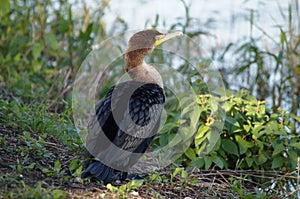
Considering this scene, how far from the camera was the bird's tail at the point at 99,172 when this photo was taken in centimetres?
461

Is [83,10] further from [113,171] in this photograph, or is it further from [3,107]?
[113,171]

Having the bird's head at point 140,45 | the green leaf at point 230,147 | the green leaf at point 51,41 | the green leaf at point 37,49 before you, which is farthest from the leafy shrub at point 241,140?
the green leaf at point 37,49

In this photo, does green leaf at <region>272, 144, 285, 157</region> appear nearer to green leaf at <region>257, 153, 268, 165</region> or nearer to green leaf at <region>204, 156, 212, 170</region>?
green leaf at <region>257, 153, 268, 165</region>

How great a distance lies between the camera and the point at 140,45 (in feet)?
18.9

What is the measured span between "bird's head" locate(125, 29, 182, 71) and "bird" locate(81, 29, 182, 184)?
0.46 meters

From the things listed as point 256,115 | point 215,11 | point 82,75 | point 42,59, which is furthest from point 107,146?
point 215,11

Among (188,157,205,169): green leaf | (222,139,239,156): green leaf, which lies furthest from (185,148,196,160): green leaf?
(222,139,239,156): green leaf

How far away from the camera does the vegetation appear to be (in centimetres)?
464

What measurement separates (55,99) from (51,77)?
1.22 meters

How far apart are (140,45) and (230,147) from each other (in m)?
1.30

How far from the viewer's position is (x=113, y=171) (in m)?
4.75

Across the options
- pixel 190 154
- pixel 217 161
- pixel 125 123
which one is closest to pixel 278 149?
pixel 217 161

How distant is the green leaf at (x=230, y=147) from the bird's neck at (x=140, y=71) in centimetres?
89

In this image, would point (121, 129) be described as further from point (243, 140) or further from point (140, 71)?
point (243, 140)
